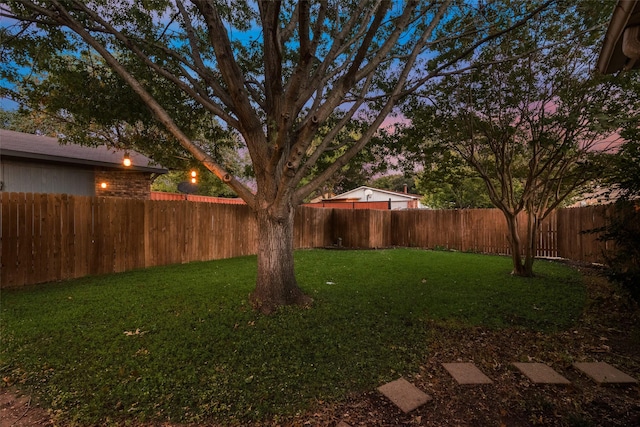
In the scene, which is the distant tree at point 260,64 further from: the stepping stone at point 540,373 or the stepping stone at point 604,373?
the stepping stone at point 604,373

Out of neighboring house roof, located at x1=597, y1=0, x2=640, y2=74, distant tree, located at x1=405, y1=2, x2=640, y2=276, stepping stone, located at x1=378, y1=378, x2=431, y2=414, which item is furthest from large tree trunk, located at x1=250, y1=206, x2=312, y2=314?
distant tree, located at x1=405, y1=2, x2=640, y2=276

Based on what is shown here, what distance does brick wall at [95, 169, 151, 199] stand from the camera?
9320mm

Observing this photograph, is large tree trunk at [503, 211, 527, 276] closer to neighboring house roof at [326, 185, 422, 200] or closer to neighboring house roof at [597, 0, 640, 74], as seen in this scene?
neighboring house roof at [597, 0, 640, 74]

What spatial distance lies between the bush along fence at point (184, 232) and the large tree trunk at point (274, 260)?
4120 millimetres

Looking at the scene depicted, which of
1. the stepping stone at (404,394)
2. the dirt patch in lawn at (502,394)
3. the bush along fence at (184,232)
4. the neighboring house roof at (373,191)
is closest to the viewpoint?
the dirt patch in lawn at (502,394)

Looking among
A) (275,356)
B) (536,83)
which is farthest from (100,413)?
(536,83)

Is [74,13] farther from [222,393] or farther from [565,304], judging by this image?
[565,304]

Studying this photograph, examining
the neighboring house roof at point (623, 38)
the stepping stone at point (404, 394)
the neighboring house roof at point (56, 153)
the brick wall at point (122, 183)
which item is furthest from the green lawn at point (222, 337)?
the brick wall at point (122, 183)

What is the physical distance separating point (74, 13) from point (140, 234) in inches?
167

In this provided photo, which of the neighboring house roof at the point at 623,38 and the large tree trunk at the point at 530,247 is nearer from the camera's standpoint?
the neighboring house roof at the point at 623,38

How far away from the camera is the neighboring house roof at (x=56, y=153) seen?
7.52 meters

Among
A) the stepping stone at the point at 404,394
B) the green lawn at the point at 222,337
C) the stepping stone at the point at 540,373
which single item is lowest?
the stepping stone at the point at 540,373

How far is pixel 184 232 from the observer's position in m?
7.91

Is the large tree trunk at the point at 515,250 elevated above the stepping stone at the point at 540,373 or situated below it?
above
